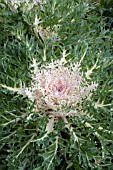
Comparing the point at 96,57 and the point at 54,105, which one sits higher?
the point at 96,57

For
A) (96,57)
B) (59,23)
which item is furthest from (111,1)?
(96,57)

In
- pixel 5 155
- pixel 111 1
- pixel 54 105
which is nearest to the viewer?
pixel 54 105

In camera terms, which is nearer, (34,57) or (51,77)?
(51,77)

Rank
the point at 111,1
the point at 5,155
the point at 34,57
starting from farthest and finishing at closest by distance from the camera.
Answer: the point at 111,1, the point at 34,57, the point at 5,155

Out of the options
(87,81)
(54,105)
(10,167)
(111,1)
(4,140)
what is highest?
(111,1)

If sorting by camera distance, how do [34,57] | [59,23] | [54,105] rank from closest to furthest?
[54,105] → [34,57] → [59,23]

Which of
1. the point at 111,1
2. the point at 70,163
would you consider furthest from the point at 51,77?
the point at 111,1

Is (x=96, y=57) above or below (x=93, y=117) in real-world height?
above

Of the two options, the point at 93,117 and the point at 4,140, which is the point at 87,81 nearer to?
the point at 93,117

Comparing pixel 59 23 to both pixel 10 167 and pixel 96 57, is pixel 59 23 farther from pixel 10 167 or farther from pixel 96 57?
pixel 10 167
